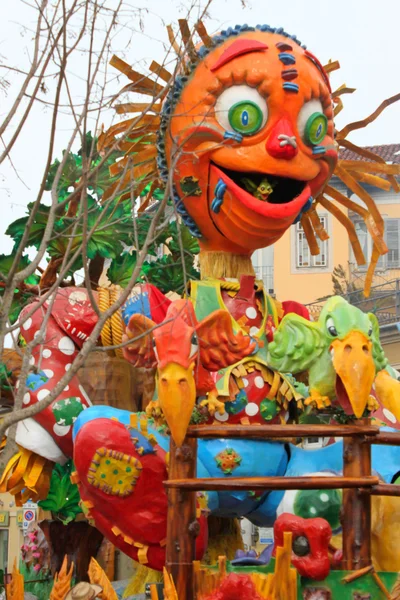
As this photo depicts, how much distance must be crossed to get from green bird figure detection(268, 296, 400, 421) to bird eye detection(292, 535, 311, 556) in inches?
27.8

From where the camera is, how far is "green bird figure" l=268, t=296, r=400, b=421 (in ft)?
19.8

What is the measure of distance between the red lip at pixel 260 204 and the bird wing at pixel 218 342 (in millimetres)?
1068

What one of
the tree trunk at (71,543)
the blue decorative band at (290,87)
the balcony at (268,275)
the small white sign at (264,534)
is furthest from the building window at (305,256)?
the blue decorative band at (290,87)

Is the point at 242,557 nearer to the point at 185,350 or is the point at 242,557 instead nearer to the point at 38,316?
the point at 185,350

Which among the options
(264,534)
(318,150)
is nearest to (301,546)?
(318,150)

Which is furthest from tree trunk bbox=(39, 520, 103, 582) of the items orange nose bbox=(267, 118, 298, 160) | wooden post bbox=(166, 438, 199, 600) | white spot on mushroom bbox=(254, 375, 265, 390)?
orange nose bbox=(267, 118, 298, 160)

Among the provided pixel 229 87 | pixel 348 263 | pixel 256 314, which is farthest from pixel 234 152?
pixel 348 263

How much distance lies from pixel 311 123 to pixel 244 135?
0.45m

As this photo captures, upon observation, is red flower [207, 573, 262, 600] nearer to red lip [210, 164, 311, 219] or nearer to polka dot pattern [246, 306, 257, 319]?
polka dot pattern [246, 306, 257, 319]

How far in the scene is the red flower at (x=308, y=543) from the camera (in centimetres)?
583

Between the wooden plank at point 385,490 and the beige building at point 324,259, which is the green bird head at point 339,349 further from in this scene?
the beige building at point 324,259

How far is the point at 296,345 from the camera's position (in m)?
6.37

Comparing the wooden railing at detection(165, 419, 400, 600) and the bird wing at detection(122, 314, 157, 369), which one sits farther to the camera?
the bird wing at detection(122, 314, 157, 369)

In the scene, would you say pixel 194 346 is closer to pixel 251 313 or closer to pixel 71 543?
pixel 251 313
